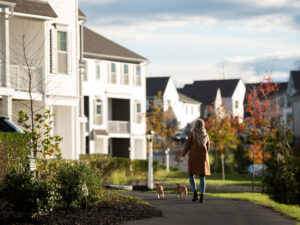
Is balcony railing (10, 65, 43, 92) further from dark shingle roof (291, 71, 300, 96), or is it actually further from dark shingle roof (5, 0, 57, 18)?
dark shingle roof (291, 71, 300, 96)

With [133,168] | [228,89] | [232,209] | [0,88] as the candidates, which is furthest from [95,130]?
[228,89]

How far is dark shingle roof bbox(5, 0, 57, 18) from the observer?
2531 cm

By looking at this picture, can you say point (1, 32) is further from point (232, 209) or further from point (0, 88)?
point (232, 209)

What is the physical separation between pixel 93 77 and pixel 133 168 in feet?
55.5

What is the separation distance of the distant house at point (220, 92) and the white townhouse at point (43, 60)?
74.1 m

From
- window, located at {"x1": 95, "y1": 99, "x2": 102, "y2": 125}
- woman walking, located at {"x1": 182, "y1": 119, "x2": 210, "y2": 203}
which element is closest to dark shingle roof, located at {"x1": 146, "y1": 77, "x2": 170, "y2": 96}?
window, located at {"x1": 95, "y1": 99, "x2": 102, "y2": 125}

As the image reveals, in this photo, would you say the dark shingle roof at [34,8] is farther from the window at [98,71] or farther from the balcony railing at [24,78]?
the window at [98,71]

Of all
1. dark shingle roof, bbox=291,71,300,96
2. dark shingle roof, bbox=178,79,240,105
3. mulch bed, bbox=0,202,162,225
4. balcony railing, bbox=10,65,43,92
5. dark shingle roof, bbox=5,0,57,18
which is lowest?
mulch bed, bbox=0,202,162,225

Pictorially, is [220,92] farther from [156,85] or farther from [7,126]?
[7,126]

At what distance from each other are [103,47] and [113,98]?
177 inches

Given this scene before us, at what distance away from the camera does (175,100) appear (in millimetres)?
88875

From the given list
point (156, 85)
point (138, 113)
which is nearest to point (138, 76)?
point (138, 113)

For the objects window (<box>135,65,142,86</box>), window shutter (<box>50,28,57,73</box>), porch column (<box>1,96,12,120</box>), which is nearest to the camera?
porch column (<box>1,96,12,120</box>)

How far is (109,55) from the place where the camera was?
52188mm
